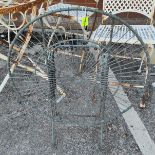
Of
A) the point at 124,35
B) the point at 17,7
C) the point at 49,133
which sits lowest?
the point at 49,133

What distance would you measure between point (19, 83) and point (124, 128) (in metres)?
1.41

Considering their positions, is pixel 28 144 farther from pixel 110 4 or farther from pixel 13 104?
pixel 110 4

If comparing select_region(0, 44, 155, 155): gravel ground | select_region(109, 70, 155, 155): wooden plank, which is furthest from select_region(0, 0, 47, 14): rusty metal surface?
select_region(109, 70, 155, 155): wooden plank

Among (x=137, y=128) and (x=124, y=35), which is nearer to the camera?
(x=137, y=128)

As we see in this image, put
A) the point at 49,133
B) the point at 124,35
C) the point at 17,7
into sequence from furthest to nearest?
the point at 124,35 < the point at 49,133 < the point at 17,7

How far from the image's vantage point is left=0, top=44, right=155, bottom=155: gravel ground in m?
2.67

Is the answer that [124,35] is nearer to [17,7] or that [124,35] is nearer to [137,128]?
[137,128]

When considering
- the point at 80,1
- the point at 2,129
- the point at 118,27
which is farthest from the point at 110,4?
the point at 2,129

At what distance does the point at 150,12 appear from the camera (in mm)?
3631

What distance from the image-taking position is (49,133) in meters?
2.84

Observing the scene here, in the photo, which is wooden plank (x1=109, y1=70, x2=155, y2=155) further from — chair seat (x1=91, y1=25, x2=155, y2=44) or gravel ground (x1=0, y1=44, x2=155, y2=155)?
chair seat (x1=91, y1=25, x2=155, y2=44)

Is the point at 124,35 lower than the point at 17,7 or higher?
lower

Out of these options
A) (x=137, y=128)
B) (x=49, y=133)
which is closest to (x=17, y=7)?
(x=49, y=133)

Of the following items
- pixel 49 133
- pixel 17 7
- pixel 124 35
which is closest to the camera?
pixel 17 7
